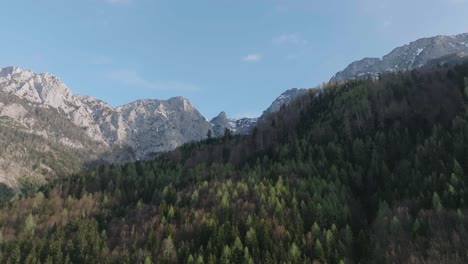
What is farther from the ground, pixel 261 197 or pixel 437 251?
pixel 261 197

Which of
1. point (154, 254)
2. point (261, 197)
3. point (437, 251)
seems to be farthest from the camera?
point (261, 197)

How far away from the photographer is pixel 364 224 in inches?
4717

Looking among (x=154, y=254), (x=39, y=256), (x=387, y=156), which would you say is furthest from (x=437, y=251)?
(x=39, y=256)

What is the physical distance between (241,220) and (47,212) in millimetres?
83653

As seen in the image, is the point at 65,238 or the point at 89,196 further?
the point at 89,196

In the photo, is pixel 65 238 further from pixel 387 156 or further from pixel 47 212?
pixel 387 156

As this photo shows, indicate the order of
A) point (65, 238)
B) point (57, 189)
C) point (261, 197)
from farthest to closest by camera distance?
point (57, 189)
point (261, 197)
point (65, 238)

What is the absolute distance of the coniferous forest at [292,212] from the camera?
101m

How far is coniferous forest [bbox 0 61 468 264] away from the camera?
101125 millimetres

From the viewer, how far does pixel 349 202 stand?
442 ft

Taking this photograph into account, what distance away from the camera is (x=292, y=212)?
412 feet

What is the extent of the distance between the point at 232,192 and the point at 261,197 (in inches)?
592

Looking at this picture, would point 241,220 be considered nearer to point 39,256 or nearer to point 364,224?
point 364,224

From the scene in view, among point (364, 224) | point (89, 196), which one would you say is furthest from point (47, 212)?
point (364, 224)
